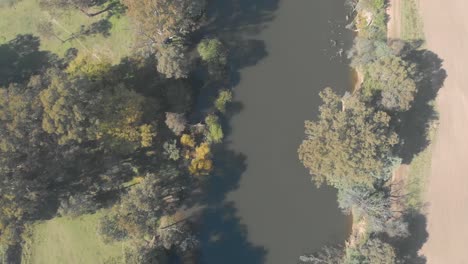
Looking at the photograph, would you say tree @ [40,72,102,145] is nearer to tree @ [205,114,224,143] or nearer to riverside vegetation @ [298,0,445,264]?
tree @ [205,114,224,143]

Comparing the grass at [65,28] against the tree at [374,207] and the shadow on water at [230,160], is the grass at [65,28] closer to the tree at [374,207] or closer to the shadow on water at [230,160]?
the shadow on water at [230,160]

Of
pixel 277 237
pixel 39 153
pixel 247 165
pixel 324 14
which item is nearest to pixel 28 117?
pixel 39 153

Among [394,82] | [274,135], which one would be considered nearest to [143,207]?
[274,135]

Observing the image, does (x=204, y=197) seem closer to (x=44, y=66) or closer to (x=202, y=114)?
(x=202, y=114)

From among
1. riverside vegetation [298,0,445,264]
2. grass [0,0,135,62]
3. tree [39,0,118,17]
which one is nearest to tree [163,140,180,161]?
grass [0,0,135,62]

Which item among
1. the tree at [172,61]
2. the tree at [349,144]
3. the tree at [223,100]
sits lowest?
the tree at [349,144]

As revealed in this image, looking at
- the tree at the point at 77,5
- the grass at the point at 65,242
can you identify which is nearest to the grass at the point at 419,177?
the grass at the point at 65,242
